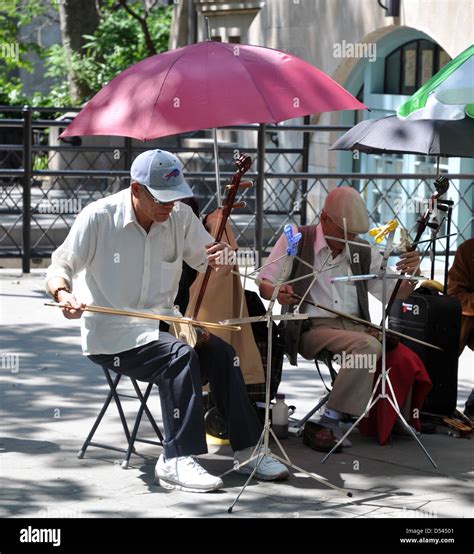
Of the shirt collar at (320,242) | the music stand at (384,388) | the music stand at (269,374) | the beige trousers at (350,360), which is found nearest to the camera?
the music stand at (269,374)

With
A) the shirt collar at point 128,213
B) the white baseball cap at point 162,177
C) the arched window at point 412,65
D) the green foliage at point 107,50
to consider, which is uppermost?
the green foliage at point 107,50

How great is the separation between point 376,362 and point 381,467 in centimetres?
56

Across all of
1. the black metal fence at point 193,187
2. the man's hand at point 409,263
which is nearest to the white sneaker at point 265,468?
the man's hand at point 409,263

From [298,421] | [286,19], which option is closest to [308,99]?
[298,421]

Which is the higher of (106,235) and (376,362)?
(106,235)

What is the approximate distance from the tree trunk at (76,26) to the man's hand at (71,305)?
671 inches

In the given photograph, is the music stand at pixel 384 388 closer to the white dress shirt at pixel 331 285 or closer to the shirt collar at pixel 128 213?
the white dress shirt at pixel 331 285

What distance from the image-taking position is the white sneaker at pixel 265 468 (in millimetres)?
5730

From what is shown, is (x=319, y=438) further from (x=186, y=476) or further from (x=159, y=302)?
(x=159, y=302)

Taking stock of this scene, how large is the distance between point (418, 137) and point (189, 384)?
203 cm

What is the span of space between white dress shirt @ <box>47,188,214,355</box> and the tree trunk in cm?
1660

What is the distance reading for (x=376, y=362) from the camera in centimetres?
633
